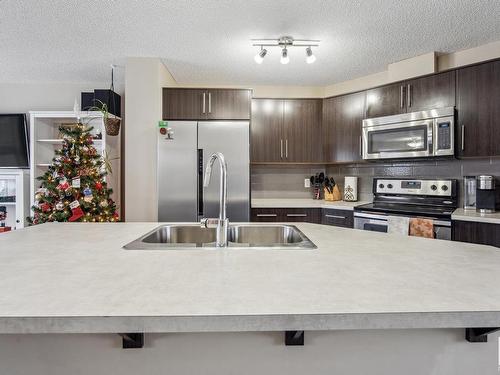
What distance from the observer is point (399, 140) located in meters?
3.22

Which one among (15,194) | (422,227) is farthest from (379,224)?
(15,194)

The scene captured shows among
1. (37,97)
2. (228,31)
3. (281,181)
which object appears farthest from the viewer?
(281,181)

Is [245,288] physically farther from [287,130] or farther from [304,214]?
[287,130]

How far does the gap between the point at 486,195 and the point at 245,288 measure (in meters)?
2.90

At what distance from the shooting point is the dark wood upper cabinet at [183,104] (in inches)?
142

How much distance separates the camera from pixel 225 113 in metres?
3.67

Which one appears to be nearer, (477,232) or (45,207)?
(477,232)

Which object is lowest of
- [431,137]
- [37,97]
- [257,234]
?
[257,234]

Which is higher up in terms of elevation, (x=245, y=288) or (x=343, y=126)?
(x=343, y=126)

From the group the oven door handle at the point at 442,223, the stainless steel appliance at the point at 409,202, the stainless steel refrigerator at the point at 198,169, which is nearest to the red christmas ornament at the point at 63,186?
the stainless steel refrigerator at the point at 198,169

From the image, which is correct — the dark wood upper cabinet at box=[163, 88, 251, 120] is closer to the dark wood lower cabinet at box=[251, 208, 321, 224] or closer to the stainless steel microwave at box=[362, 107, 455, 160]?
the dark wood lower cabinet at box=[251, 208, 321, 224]

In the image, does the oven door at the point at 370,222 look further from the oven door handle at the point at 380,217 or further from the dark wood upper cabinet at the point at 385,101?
the dark wood upper cabinet at the point at 385,101

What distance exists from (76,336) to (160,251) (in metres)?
0.40

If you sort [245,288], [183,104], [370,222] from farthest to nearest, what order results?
[183,104]
[370,222]
[245,288]
